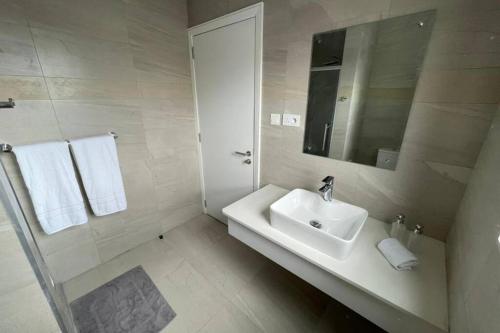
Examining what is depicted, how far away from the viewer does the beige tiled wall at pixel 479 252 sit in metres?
0.52

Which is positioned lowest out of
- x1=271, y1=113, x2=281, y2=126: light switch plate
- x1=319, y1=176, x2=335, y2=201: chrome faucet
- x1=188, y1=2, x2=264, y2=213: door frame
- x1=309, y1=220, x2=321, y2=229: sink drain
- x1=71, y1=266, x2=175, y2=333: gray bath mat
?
x1=71, y1=266, x2=175, y2=333: gray bath mat

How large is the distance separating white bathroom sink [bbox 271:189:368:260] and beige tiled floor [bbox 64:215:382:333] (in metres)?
0.69

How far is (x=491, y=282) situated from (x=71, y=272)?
2.47m

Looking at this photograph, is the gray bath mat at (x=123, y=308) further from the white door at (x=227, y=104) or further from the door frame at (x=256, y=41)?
the door frame at (x=256, y=41)

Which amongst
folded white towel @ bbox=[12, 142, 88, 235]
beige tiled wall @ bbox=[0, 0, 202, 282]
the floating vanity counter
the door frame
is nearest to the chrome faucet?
the floating vanity counter

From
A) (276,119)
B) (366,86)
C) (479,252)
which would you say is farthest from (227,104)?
(479,252)

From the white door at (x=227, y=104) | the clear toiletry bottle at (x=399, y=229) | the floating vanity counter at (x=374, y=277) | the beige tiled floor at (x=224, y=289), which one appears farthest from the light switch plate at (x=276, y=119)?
the beige tiled floor at (x=224, y=289)

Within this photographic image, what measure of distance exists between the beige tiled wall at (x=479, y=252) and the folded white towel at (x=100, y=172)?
207cm

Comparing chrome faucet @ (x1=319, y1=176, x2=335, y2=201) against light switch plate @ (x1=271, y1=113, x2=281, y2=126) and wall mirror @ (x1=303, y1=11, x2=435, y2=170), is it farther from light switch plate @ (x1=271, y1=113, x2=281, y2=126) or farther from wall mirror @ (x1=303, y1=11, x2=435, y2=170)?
light switch plate @ (x1=271, y1=113, x2=281, y2=126)

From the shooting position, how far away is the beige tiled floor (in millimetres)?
1343

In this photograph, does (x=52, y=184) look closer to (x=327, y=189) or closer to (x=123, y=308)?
(x=123, y=308)

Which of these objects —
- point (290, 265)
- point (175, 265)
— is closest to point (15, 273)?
point (290, 265)

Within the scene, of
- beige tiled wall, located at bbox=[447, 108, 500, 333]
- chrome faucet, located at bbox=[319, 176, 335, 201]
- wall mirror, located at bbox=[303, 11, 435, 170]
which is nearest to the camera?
beige tiled wall, located at bbox=[447, 108, 500, 333]

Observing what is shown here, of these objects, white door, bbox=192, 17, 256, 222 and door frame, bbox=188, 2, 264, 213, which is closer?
door frame, bbox=188, 2, 264, 213
